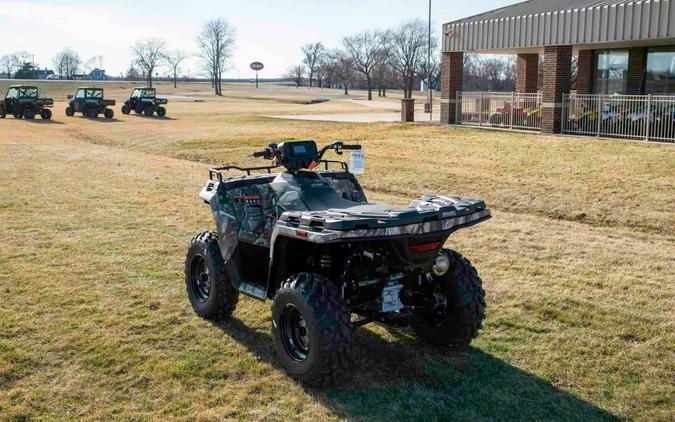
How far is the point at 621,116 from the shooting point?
20.2 metres

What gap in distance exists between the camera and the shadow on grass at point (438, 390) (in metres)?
4.59

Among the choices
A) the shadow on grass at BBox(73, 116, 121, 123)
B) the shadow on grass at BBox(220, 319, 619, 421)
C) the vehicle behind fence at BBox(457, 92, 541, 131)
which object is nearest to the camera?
the shadow on grass at BBox(220, 319, 619, 421)

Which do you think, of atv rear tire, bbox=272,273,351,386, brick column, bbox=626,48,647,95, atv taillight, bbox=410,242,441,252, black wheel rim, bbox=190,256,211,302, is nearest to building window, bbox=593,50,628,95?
brick column, bbox=626,48,647,95

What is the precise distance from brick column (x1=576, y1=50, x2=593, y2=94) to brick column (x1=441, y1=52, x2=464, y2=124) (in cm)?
429

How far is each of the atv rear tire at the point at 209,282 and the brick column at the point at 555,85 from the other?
1802 centimetres

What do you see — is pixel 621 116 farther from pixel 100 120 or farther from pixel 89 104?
pixel 89 104

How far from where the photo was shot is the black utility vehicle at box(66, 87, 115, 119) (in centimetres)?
4044

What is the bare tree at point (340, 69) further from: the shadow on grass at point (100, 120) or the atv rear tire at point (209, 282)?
the atv rear tire at point (209, 282)

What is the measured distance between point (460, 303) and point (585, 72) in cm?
2175

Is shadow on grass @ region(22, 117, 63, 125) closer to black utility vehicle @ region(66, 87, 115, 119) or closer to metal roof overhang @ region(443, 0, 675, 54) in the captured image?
black utility vehicle @ region(66, 87, 115, 119)

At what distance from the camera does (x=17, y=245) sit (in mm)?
9227

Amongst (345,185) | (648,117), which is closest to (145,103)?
(648,117)

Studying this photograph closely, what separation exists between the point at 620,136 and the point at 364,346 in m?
16.6

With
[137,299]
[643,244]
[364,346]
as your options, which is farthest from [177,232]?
[643,244]
